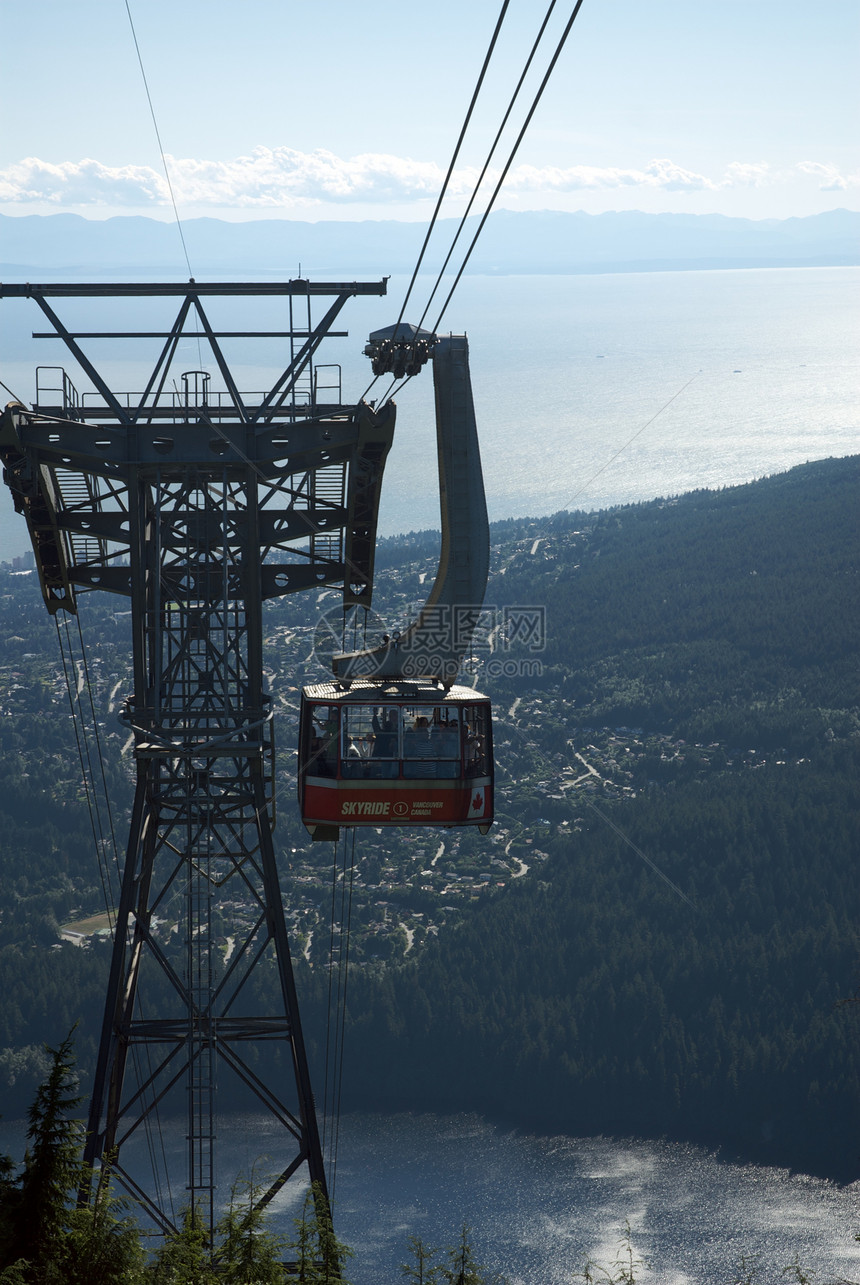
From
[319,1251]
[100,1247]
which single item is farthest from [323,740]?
[100,1247]

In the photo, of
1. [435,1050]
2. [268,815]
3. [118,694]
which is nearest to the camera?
[268,815]

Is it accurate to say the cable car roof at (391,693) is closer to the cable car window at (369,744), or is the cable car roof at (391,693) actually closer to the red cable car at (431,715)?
the red cable car at (431,715)

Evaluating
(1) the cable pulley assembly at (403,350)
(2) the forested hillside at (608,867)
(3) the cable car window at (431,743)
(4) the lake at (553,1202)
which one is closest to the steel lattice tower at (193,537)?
(1) the cable pulley assembly at (403,350)

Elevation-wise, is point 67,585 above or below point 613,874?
above

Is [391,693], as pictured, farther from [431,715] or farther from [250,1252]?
[250,1252]

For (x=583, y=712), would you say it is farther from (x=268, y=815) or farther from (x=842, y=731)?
(x=268, y=815)

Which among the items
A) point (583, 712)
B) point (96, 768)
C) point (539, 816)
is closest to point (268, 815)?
point (539, 816)
